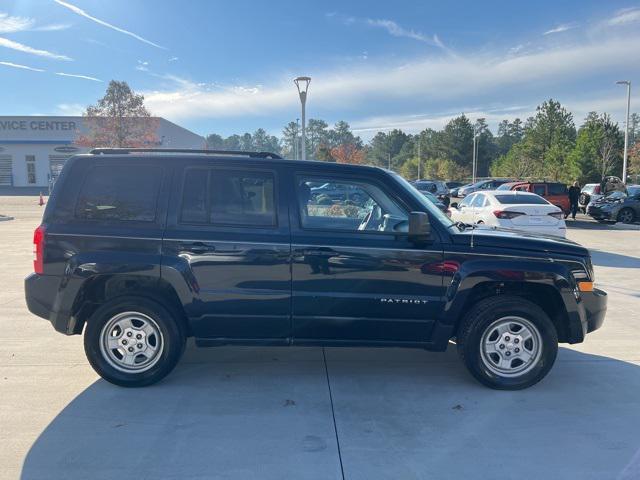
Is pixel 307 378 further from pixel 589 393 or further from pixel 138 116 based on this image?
pixel 138 116

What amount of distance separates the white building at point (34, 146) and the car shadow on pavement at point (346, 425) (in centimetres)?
5004

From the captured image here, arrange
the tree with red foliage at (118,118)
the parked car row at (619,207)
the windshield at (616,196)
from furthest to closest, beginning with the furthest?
the tree with red foliage at (118,118)
the windshield at (616,196)
the parked car row at (619,207)

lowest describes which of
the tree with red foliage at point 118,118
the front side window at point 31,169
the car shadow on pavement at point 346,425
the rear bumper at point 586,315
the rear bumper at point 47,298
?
the car shadow on pavement at point 346,425

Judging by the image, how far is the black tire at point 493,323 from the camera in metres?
4.22

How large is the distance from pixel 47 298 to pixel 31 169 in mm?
56333

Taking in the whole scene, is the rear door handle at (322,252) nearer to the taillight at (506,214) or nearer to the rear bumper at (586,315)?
the rear bumper at (586,315)

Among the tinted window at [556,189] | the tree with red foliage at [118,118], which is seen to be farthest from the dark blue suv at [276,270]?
the tree with red foliage at [118,118]

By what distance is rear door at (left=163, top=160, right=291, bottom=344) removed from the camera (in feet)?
13.6

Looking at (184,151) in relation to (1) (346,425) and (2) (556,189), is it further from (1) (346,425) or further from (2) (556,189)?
(2) (556,189)

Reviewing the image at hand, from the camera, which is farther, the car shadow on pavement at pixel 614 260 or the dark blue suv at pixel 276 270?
the car shadow on pavement at pixel 614 260

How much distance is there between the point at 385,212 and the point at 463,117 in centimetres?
7233

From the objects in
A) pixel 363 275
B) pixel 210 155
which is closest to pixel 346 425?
pixel 363 275

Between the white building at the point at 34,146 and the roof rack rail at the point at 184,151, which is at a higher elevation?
the white building at the point at 34,146

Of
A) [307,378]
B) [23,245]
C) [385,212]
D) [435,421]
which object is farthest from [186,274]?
[23,245]
